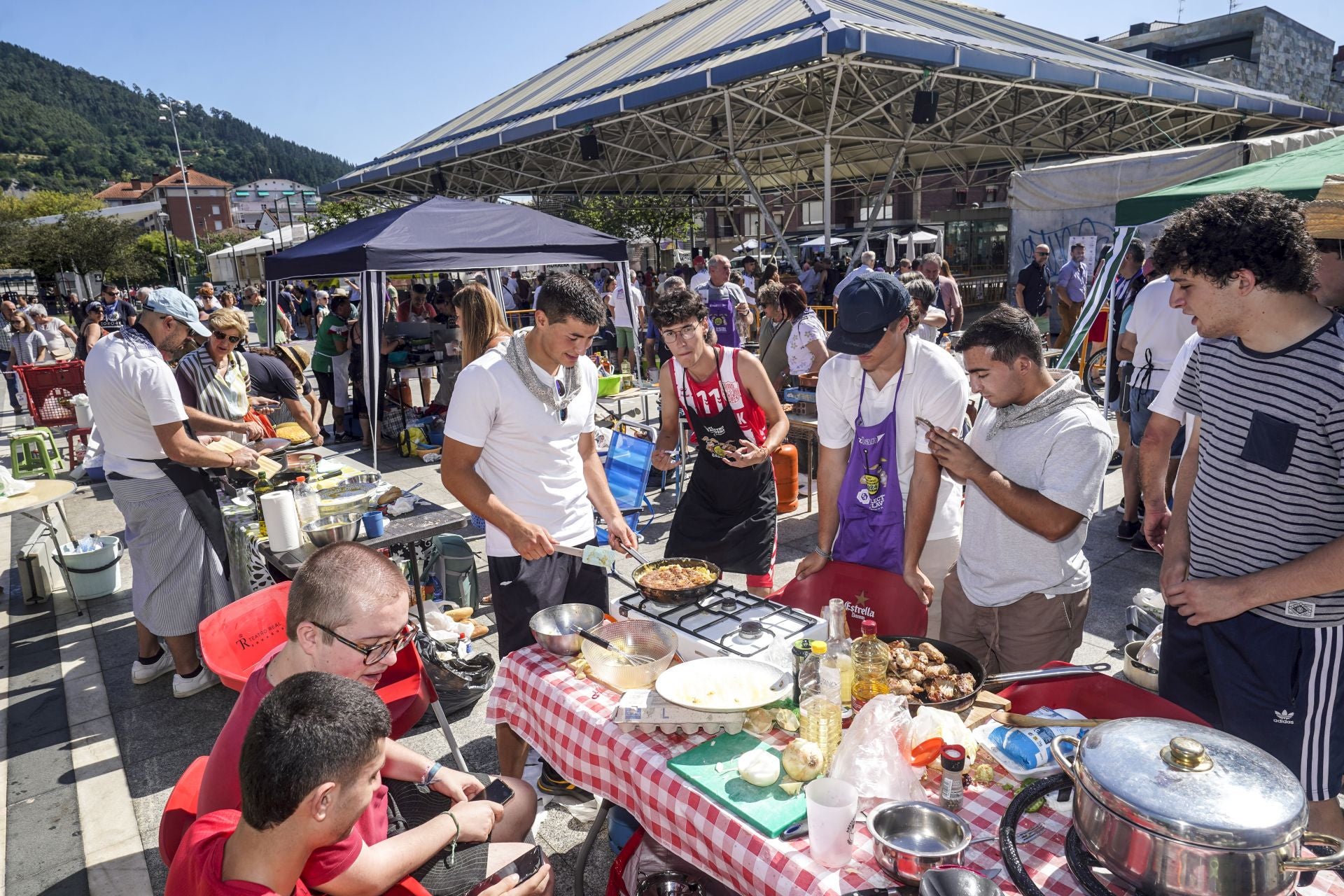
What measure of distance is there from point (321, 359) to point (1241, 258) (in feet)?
34.3

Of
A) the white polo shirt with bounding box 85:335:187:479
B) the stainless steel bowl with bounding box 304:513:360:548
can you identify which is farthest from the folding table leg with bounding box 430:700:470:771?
the white polo shirt with bounding box 85:335:187:479

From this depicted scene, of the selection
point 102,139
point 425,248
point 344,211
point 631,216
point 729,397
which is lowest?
point 729,397

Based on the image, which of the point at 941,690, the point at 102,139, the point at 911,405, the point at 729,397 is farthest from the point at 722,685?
the point at 102,139

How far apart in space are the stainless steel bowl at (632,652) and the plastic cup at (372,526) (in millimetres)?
1755

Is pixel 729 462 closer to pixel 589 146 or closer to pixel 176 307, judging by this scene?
pixel 176 307


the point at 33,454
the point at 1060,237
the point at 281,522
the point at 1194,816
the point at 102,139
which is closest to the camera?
the point at 1194,816

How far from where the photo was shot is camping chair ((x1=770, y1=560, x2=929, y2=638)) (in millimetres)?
2838

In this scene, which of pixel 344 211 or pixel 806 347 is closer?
pixel 806 347

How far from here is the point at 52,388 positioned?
10148mm

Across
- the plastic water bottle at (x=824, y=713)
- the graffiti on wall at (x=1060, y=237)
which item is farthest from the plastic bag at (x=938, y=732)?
the graffiti on wall at (x=1060, y=237)

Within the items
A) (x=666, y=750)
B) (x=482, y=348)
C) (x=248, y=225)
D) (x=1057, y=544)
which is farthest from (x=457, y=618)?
(x=248, y=225)

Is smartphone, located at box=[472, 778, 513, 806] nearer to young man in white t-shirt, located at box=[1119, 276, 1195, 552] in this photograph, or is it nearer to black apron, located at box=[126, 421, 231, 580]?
black apron, located at box=[126, 421, 231, 580]

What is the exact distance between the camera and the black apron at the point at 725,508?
394 centimetres

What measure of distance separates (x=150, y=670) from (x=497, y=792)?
9.88 feet
